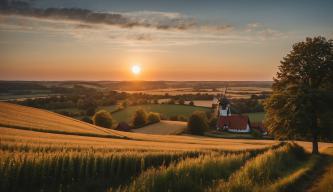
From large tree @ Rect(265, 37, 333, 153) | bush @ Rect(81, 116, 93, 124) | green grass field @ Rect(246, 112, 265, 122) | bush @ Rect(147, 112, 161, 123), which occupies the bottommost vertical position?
bush @ Rect(81, 116, 93, 124)

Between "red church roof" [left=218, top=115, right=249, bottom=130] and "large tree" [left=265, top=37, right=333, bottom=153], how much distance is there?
55.7m

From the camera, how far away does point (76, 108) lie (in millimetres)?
104500

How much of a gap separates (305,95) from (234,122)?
6058cm

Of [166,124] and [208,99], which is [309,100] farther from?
[208,99]

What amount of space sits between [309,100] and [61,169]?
2475 cm

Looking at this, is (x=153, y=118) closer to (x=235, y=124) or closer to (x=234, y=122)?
(x=234, y=122)

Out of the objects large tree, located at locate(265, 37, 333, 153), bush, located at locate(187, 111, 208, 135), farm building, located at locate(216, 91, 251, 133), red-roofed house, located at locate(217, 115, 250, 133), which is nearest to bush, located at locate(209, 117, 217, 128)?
farm building, located at locate(216, 91, 251, 133)

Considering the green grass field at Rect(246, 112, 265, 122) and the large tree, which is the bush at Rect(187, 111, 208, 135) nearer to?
the green grass field at Rect(246, 112, 265, 122)

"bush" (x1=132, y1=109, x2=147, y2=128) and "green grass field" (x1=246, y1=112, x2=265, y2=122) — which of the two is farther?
"green grass field" (x1=246, y1=112, x2=265, y2=122)

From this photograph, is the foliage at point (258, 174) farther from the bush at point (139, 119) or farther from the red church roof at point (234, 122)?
the bush at point (139, 119)

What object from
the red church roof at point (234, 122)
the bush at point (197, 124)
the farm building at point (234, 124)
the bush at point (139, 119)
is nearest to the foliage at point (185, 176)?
the bush at point (197, 124)

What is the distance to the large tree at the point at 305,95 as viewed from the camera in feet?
101

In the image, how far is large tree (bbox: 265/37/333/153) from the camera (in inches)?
1216

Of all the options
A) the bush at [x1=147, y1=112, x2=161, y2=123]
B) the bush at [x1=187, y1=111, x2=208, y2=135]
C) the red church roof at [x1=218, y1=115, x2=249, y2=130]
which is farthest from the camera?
the bush at [x1=147, y1=112, x2=161, y2=123]
